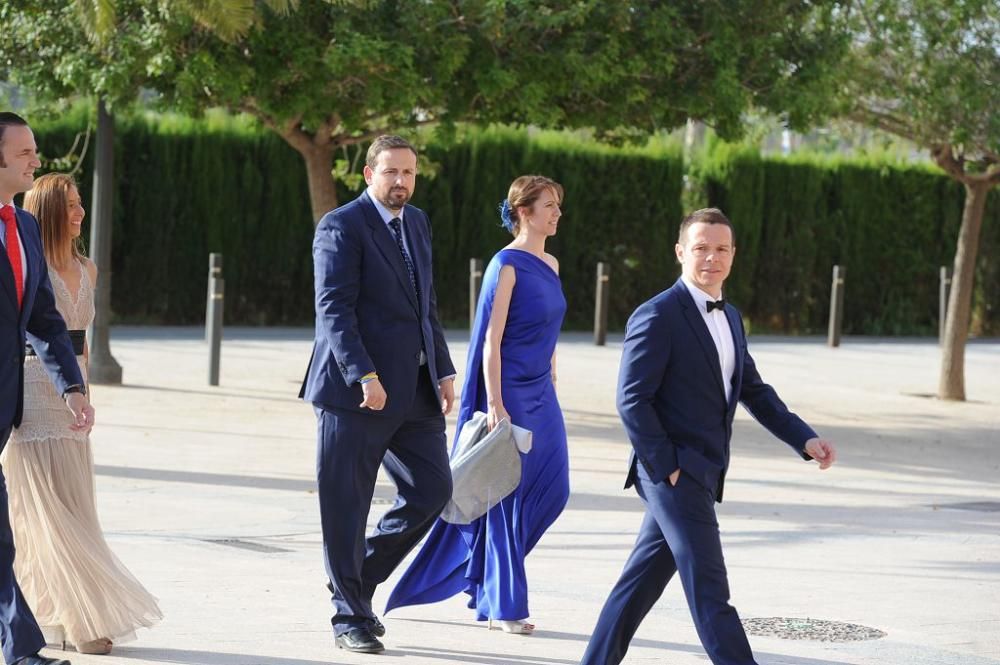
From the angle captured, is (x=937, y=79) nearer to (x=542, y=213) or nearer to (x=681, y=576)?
(x=542, y=213)

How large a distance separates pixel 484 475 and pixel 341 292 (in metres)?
1.05

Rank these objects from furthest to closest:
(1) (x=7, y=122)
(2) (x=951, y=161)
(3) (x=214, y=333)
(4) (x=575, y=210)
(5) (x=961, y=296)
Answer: (4) (x=575, y=210) → (5) (x=961, y=296) → (2) (x=951, y=161) → (3) (x=214, y=333) → (1) (x=7, y=122)

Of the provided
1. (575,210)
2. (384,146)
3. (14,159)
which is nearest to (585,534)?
(384,146)

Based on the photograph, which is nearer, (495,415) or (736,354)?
(736,354)

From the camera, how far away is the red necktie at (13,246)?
5.37 meters

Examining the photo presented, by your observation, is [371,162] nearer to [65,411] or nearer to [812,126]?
[65,411]

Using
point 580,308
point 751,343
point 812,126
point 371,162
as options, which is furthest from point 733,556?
point 580,308

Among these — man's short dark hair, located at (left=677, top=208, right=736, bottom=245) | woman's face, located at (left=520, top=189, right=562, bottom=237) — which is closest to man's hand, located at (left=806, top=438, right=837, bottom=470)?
man's short dark hair, located at (left=677, top=208, right=736, bottom=245)

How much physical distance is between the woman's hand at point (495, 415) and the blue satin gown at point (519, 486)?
0.09 m

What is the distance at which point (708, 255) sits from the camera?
5.25 m

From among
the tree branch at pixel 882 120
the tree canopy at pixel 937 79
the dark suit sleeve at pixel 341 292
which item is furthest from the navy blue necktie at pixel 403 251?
the tree branch at pixel 882 120

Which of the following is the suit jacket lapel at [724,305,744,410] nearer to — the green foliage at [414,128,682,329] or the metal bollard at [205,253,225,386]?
the metal bollard at [205,253,225,386]

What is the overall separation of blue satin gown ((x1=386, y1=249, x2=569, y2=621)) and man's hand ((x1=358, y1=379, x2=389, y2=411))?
37.5 inches

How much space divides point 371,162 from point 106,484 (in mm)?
4468
